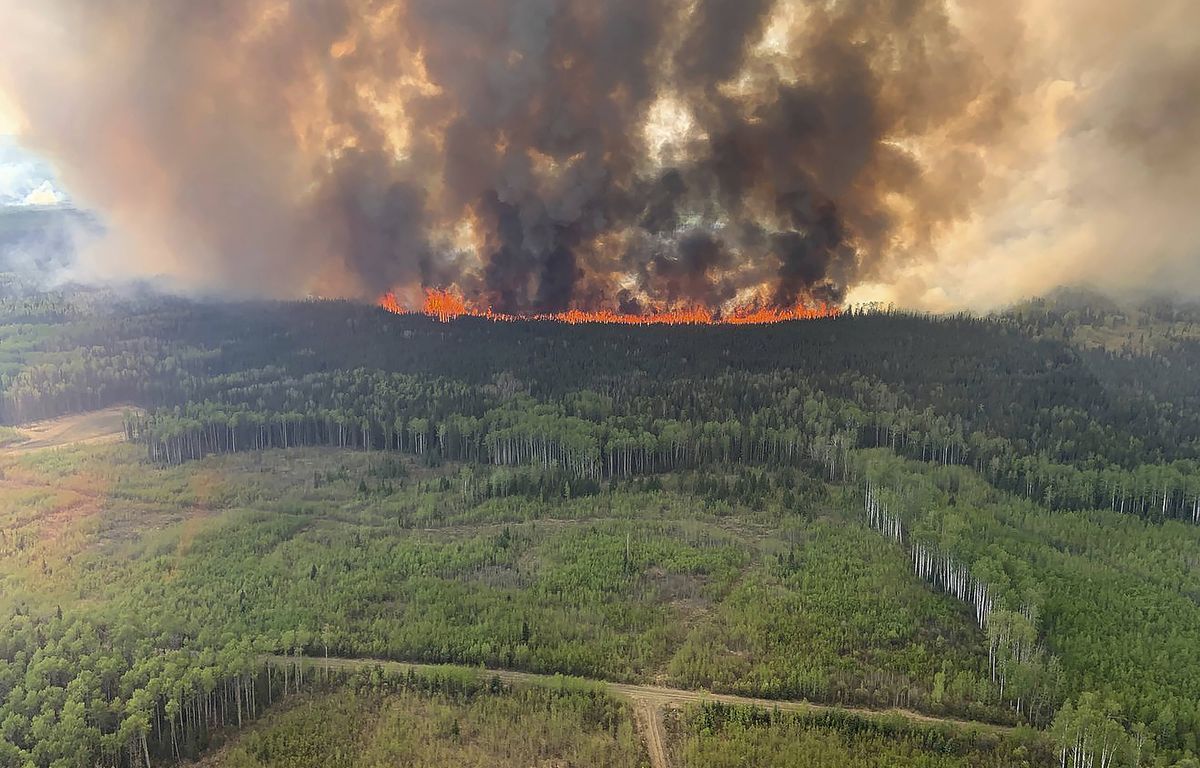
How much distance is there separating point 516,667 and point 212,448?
71.4 meters

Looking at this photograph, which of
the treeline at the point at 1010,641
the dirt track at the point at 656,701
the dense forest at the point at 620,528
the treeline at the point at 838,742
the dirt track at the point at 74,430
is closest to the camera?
the treeline at the point at 838,742

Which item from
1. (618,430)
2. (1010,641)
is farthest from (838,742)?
Answer: (618,430)

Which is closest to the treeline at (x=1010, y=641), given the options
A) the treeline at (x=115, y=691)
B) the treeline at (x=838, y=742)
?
the treeline at (x=838, y=742)

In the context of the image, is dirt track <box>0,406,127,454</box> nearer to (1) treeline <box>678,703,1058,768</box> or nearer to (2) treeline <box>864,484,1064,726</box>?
(1) treeline <box>678,703,1058,768</box>

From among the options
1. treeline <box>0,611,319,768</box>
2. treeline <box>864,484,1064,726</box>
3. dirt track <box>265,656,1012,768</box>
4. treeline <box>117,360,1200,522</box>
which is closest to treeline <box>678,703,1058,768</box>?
dirt track <box>265,656,1012,768</box>

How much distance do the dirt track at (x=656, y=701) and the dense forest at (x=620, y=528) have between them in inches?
38.9

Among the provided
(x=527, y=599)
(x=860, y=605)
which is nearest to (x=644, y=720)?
(x=527, y=599)

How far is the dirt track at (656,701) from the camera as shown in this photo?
47562 millimetres

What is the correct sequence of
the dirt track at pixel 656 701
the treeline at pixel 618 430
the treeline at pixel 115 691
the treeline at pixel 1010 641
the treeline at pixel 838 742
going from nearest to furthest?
the treeline at pixel 115 691, the treeline at pixel 838 742, the dirt track at pixel 656 701, the treeline at pixel 1010 641, the treeline at pixel 618 430

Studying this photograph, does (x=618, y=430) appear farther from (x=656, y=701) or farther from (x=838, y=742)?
(x=838, y=742)

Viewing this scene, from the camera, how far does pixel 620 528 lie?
79.1 meters

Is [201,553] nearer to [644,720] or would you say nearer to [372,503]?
[372,503]

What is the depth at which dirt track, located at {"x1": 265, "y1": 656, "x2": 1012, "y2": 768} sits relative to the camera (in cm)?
4756

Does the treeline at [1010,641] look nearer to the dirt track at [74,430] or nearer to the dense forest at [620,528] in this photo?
the dense forest at [620,528]
